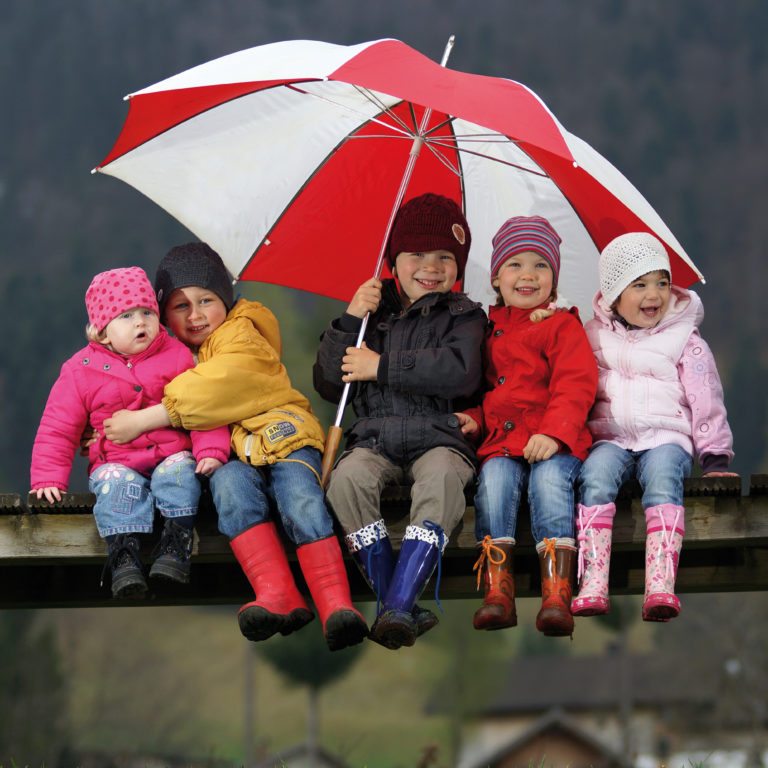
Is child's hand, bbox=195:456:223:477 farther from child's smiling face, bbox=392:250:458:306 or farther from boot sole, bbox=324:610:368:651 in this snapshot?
child's smiling face, bbox=392:250:458:306

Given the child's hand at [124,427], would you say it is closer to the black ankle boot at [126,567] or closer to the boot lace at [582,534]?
the black ankle boot at [126,567]

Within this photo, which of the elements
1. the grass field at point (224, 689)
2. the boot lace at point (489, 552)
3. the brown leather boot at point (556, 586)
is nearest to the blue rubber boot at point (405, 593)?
the boot lace at point (489, 552)

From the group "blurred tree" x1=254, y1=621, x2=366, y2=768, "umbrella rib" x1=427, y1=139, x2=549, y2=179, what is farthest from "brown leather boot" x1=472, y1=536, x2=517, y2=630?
"blurred tree" x1=254, y1=621, x2=366, y2=768

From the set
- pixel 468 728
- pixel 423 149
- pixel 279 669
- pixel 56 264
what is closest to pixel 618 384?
pixel 423 149

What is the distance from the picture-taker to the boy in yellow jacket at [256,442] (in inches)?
186

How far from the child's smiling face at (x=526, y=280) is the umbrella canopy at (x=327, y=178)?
58cm

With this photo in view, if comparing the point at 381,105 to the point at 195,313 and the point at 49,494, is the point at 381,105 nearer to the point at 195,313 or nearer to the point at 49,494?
the point at 195,313

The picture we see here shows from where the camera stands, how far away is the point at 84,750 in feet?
112

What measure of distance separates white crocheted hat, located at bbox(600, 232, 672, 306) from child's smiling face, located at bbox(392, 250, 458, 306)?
585 mm

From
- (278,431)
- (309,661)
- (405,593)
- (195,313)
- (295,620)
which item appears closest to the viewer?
(405,593)

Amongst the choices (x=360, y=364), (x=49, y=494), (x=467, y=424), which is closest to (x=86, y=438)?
(x=49, y=494)

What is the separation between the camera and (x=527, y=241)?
17.3 feet

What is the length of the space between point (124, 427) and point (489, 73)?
8506cm

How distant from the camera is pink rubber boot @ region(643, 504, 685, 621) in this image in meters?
4.65
